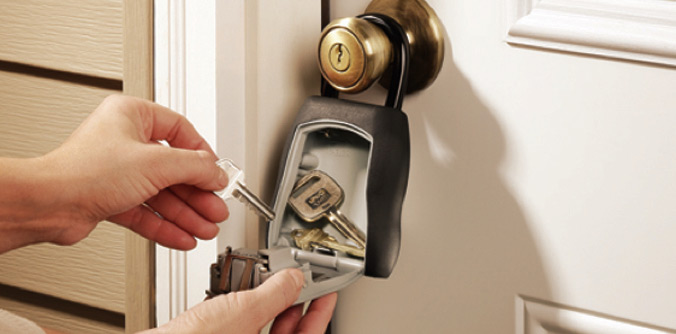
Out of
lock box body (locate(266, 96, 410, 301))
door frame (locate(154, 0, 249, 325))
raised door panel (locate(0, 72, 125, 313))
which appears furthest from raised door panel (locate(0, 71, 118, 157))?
lock box body (locate(266, 96, 410, 301))

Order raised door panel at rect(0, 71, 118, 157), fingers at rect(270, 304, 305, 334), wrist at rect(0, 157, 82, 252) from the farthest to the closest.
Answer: raised door panel at rect(0, 71, 118, 157), fingers at rect(270, 304, 305, 334), wrist at rect(0, 157, 82, 252)

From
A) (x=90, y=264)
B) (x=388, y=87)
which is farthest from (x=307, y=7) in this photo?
(x=90, y=264)

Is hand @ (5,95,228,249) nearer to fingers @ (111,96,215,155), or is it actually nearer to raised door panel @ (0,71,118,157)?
fingers @ (111,96,215,155)

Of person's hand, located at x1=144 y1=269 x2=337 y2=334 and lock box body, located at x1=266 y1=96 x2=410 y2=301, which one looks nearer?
A: person's hand, located at x1=144 y1=269 x2=337 y2=334

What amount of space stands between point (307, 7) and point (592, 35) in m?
0.27

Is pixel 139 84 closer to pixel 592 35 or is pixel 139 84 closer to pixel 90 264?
pixel 90 264

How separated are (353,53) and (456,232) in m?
0.20

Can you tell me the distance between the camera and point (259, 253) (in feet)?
1.93

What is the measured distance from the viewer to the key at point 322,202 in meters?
0.65

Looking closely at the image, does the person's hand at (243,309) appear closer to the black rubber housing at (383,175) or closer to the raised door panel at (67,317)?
the black rubber housing at (383,175)

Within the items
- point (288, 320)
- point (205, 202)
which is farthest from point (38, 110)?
point (288, 320)

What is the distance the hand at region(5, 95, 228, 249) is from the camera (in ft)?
1.73

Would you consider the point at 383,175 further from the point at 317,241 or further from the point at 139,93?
the point at 139,93

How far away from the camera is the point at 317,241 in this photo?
2.12 ft
